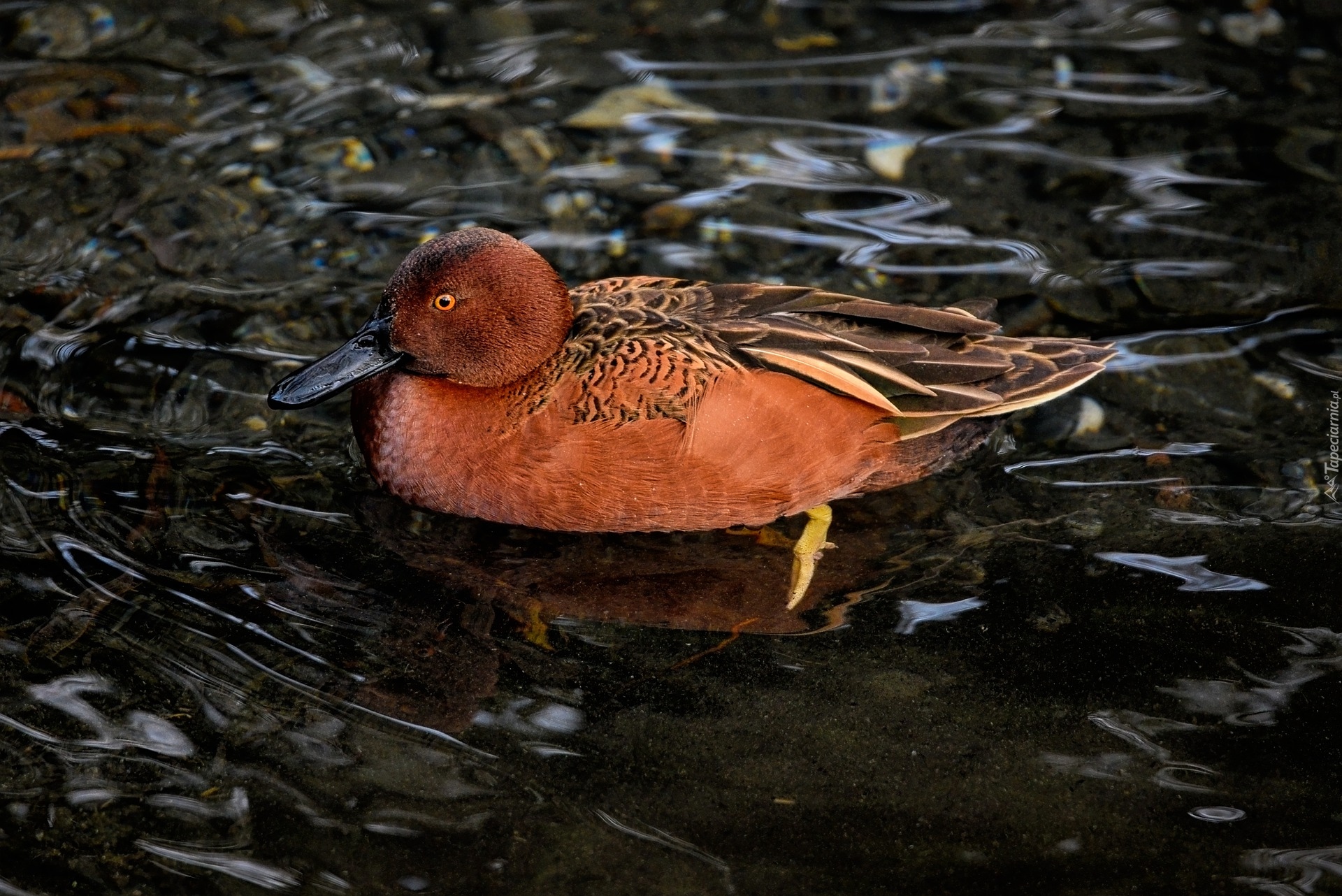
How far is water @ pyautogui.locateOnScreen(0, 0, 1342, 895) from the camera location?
3.47 meters

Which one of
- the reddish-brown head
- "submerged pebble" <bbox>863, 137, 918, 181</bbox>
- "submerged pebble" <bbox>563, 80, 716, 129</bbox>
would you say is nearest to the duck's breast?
the reddish-brown head

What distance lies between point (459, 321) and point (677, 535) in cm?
110

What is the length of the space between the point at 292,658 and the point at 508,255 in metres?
1.58

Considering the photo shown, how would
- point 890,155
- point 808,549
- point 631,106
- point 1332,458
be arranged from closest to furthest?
point 808,549 → point 1332,458 → point 890,155 → point 631,106

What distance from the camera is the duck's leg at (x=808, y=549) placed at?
4535 mm

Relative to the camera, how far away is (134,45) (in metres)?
6.89

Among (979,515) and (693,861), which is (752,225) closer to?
(979,515)

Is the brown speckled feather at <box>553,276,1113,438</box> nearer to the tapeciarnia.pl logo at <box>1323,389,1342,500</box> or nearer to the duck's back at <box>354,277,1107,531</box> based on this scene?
the duck's back at <box>354,277,1107,531</box>

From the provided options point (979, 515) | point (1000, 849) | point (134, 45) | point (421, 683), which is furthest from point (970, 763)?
point (134, 45)

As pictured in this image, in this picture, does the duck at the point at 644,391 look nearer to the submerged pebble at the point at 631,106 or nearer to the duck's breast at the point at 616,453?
the duck's breast at the point at 616,453

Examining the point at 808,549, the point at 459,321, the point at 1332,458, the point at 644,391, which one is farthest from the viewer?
the point at 1332,458

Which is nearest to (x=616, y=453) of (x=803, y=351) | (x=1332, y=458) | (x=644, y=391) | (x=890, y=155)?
(x=644, y=391)

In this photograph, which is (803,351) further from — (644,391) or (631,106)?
(631,106)

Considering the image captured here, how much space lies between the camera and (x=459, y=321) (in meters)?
4.62
